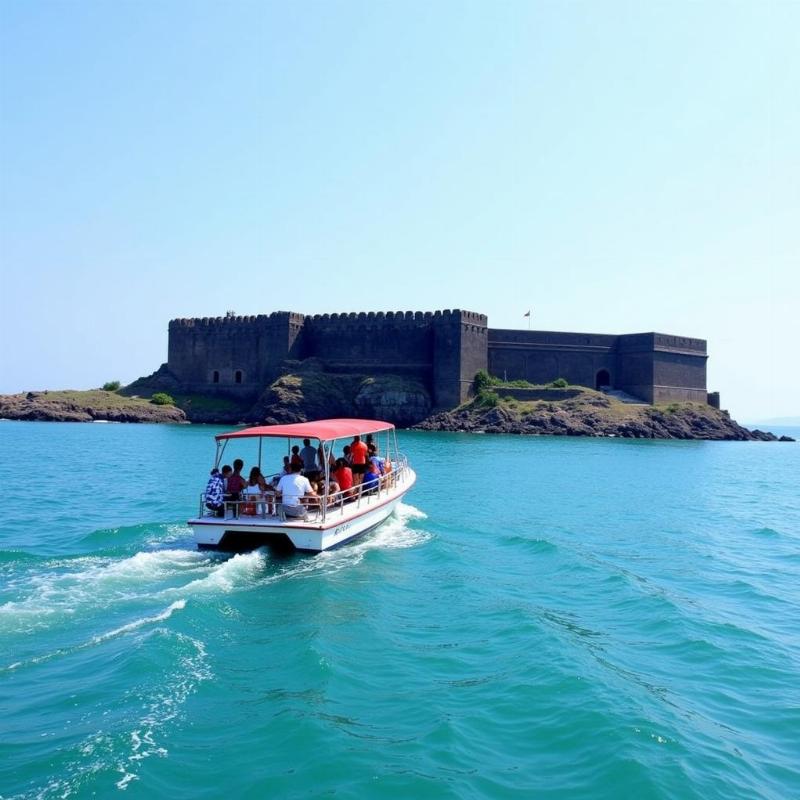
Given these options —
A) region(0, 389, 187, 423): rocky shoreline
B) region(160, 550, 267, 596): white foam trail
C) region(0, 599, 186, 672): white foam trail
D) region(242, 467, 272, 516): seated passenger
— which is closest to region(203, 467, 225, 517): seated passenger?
region(242, 467, 272, 516): seated passenger

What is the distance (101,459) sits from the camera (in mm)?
35750

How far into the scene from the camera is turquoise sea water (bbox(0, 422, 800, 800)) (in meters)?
6.71

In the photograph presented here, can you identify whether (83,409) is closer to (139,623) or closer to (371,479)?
(371,479)

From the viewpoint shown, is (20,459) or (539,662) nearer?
(539,662)

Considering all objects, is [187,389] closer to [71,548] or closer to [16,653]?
[71,548]

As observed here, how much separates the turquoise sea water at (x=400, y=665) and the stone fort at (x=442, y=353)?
49.0 metres

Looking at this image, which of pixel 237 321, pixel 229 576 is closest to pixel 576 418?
pixel 237 321

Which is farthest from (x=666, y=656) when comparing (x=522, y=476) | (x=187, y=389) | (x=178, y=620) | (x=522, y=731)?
(x=187, y=389)

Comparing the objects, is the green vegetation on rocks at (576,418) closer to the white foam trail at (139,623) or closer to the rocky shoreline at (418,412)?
the rocky shoreline at (418,412)

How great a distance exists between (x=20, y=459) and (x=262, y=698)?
30.5 m

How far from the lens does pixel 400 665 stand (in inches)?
360

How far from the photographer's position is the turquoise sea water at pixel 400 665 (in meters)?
6.71

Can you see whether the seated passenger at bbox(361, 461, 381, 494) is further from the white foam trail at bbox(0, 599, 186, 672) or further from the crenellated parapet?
the crenellated parapet

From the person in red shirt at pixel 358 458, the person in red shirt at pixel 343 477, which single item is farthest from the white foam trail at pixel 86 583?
the person in red shirt at pixel 358 458
